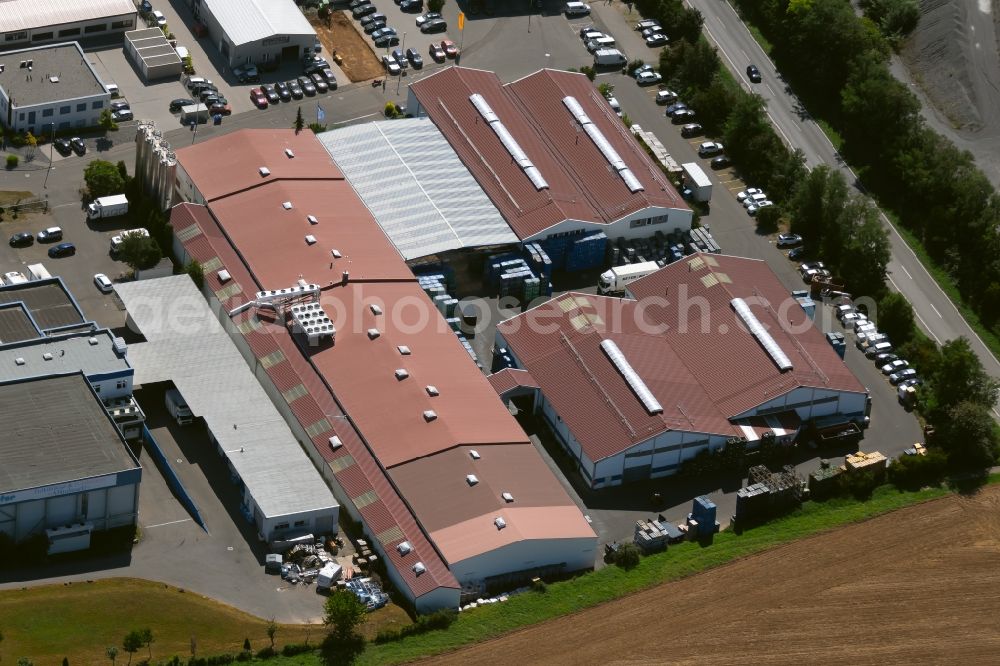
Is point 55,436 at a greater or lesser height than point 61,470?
greater

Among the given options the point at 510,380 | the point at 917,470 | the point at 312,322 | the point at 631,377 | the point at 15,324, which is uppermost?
the point at 15,324

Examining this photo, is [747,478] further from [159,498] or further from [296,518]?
[159,498]

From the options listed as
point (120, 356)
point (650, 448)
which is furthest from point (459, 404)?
point (120, 356)

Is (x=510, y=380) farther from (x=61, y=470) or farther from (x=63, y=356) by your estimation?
(x=61, y=470)

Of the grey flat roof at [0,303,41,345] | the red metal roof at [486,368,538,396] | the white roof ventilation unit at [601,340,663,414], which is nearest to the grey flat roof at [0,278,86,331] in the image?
the grey flat roof at [0,303,41,345]

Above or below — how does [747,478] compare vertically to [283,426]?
below

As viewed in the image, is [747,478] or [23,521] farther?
[747,478]

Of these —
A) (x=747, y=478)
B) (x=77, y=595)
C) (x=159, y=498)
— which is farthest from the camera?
(x=747, y=478)

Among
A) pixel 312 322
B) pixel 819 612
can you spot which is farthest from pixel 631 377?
pixel 312 322
